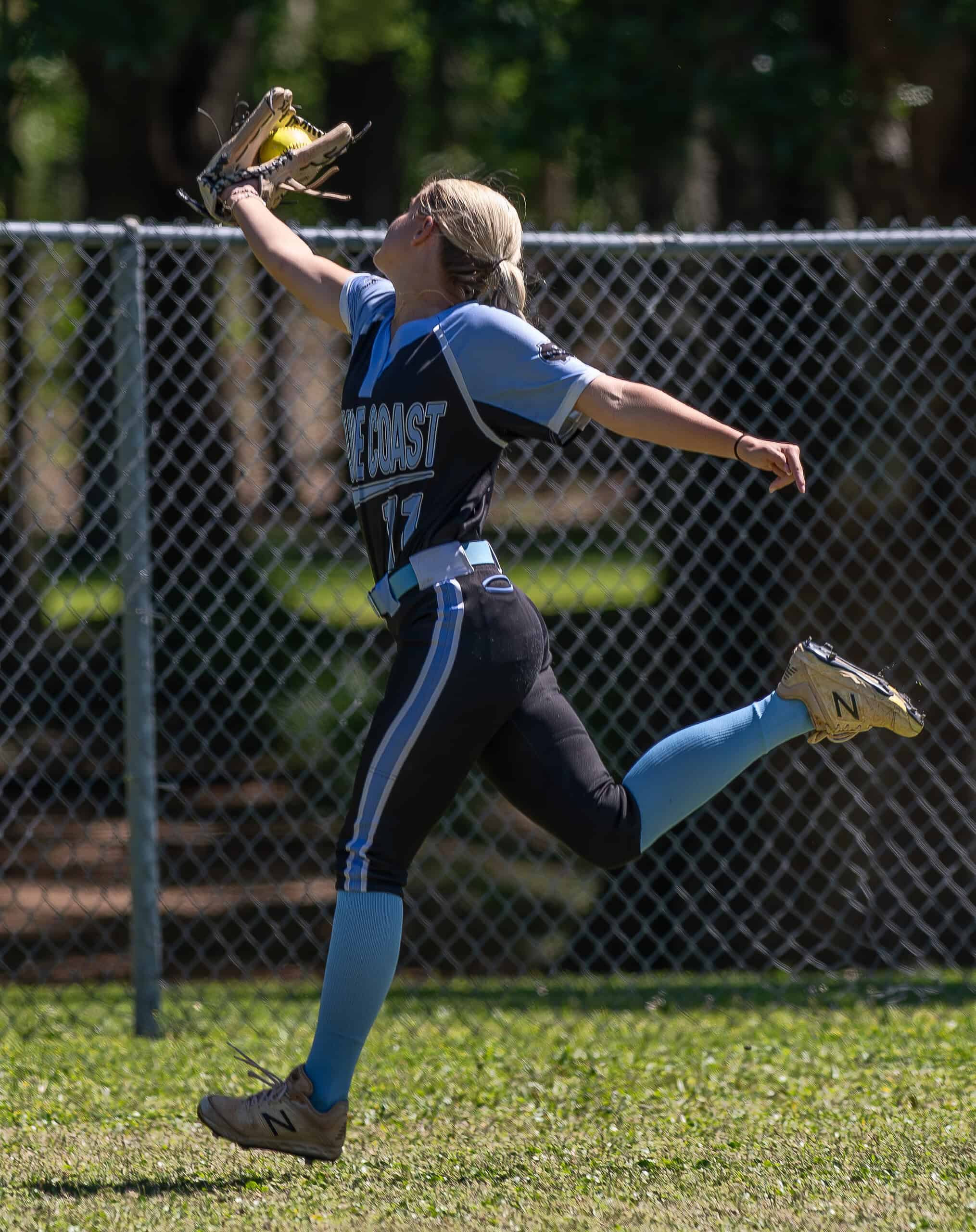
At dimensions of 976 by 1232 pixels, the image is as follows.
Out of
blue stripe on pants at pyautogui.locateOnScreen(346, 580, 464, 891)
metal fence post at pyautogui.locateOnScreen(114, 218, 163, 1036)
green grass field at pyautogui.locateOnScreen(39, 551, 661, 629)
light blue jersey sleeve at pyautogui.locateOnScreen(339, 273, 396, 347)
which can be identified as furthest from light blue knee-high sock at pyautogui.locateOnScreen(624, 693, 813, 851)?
green grass field at pyautogui.locateOnScreen(39, 551, 661, 629)

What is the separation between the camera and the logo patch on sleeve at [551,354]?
9.41 feet

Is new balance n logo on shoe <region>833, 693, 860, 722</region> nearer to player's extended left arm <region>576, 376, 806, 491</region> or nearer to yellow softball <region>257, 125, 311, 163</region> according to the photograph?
player's extended left arm <region>576, 376, 806, 491</region>

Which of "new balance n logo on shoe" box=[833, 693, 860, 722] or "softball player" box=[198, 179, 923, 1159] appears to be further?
"new balance n logo on shoe" box=[833, 693, 860, 722]

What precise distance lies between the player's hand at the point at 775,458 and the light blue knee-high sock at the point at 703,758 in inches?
23.9

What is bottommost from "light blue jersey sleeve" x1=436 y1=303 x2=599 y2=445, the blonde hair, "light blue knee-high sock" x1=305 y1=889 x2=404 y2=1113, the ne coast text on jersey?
"light blue knee-high sock" x1=305 y1=889 x2=404 y2=1113

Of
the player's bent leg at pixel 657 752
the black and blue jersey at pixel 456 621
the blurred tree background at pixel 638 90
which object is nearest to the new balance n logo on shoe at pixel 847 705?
the player's bent leg at pixel 657 752

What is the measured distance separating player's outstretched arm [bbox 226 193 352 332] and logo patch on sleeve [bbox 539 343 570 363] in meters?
0.67

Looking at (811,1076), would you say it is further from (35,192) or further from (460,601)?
(35,192)

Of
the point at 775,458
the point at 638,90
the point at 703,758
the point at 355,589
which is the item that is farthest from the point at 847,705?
the point at 355,589

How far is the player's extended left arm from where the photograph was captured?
9.24 ft

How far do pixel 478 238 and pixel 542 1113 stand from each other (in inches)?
82.3

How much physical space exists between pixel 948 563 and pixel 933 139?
6.38 feet

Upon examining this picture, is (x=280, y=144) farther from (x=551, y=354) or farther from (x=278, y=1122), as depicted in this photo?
(x=278, y=1122)

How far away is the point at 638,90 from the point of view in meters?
7.31
